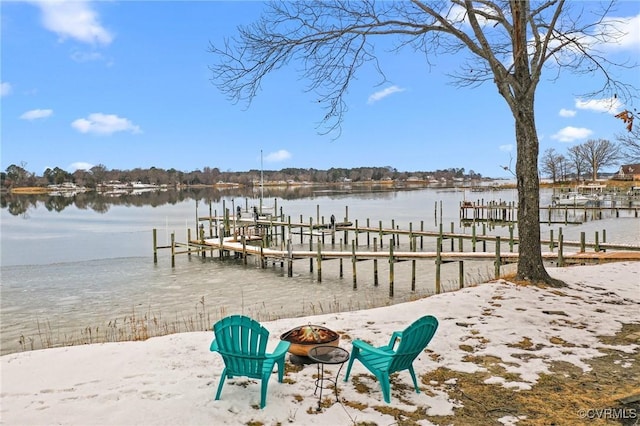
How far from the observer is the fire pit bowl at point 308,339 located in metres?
5.48

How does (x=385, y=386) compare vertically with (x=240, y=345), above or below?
below

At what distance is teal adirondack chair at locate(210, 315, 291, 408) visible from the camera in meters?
4.43

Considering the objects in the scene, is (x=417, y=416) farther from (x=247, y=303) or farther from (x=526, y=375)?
(x=247, y=303)

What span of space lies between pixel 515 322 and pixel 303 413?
14.8 ft

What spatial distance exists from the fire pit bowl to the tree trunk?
652 cm

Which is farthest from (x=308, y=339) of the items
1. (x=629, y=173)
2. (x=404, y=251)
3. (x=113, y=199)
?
(x=629, y=173)

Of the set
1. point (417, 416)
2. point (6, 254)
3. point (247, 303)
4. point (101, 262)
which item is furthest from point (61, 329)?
point (6, 254)

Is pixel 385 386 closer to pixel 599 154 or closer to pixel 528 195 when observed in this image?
pixel 528 195

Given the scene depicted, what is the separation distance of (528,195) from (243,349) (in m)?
8.02

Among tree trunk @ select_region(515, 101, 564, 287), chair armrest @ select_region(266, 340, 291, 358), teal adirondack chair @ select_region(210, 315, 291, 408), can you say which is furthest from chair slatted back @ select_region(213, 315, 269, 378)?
tree trunk @ select_region(515, 101, 564, 287)

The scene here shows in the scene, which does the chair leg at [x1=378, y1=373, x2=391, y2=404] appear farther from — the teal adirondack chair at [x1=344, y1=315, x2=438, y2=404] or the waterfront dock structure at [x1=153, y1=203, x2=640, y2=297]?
the waterfront dock structure at [x1=153, y1=203, x2=640, y2=297]

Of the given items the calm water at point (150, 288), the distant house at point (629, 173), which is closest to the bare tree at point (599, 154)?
the distant house at point (629, 173)

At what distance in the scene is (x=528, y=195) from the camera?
10070mm

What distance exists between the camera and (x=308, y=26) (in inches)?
380
